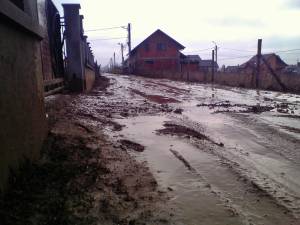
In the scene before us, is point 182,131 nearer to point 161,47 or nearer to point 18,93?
point 18,93

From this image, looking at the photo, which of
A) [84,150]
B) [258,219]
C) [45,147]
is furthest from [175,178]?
[45,147]

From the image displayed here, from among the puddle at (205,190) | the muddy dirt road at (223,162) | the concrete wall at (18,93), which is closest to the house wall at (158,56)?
the muddy dirt road at (223,162)

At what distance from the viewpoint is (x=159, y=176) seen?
13.6 feet

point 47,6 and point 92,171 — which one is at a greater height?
point 47,6

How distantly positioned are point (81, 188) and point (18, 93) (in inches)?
47.6

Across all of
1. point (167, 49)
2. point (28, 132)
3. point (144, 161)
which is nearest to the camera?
point (28, 132)

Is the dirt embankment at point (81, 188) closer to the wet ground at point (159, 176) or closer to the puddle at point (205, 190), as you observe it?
the wet ground at point (159, 176)

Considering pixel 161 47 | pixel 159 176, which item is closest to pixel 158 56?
pixel 161 47

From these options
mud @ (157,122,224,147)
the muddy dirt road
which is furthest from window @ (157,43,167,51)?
mud @ (157,122,224,147)

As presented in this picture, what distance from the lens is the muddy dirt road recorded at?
321 cm

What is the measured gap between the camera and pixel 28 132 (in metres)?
3.87

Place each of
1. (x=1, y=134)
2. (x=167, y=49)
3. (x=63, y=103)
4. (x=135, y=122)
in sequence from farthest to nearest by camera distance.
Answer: (x=167, y=49), (x=63, y=103), (x=135, y=122), (x=1, y=134)

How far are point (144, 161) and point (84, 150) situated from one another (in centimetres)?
94

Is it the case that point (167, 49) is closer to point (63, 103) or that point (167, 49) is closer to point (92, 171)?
point (63, 103)
